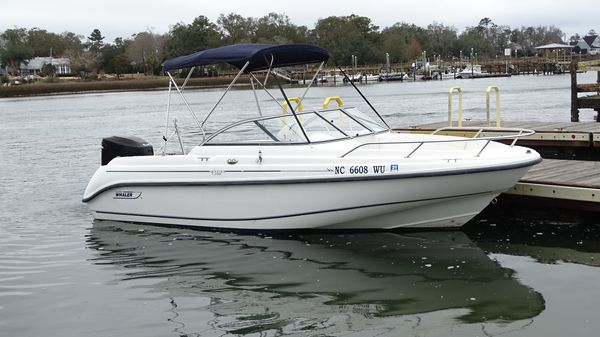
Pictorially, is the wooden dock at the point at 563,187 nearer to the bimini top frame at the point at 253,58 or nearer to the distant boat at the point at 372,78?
the bimini top frame at the point at 253,58

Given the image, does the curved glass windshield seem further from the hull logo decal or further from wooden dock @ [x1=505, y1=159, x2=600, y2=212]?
wooden dock @ [x1=505, y1=159, x2=600, y2=212]

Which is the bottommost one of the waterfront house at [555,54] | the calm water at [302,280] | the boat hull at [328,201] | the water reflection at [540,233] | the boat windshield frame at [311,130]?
the calm water at [302,280]

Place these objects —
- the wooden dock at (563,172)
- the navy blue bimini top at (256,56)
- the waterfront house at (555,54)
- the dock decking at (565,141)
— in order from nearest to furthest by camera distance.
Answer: the wooden dock at (563,172) < the navy blue bimini top at (256,56) < the dock decking at (565,141) < the waterfront house at (555,54)

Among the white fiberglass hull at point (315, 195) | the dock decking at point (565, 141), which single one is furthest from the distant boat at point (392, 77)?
the white fiberglass hull at point (315, 195)

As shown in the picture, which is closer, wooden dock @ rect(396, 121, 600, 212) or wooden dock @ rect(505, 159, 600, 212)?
wooden dock @ rect(505, 159, 600, 212)

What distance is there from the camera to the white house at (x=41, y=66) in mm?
148375

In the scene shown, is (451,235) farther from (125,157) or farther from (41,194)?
(41,194)

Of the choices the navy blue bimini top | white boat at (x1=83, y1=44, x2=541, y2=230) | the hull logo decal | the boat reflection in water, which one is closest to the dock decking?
white boat at (x1=83, y1=44, x2=541, y2=230)

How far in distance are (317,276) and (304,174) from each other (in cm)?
155

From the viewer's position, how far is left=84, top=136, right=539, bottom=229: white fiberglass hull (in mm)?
9323

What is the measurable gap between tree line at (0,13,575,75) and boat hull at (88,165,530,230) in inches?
4170

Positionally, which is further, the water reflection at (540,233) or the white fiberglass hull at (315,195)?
the white fiberglass hull at (315,195)

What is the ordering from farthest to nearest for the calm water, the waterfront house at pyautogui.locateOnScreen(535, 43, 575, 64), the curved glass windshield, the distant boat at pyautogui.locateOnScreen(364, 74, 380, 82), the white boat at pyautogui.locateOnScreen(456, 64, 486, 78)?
the distant boat at pyautogui.locateOnScreen(364, 74, 380, 82)
the white boat at pyautogui.locateOnScreen(456, 64, 486, 78)
the waterfront house at pyautogui.locateOnScreen(535, 43, 575, 64)
the curved glass windshield
the calm water

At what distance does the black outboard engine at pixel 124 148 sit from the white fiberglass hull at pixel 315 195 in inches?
22.5
